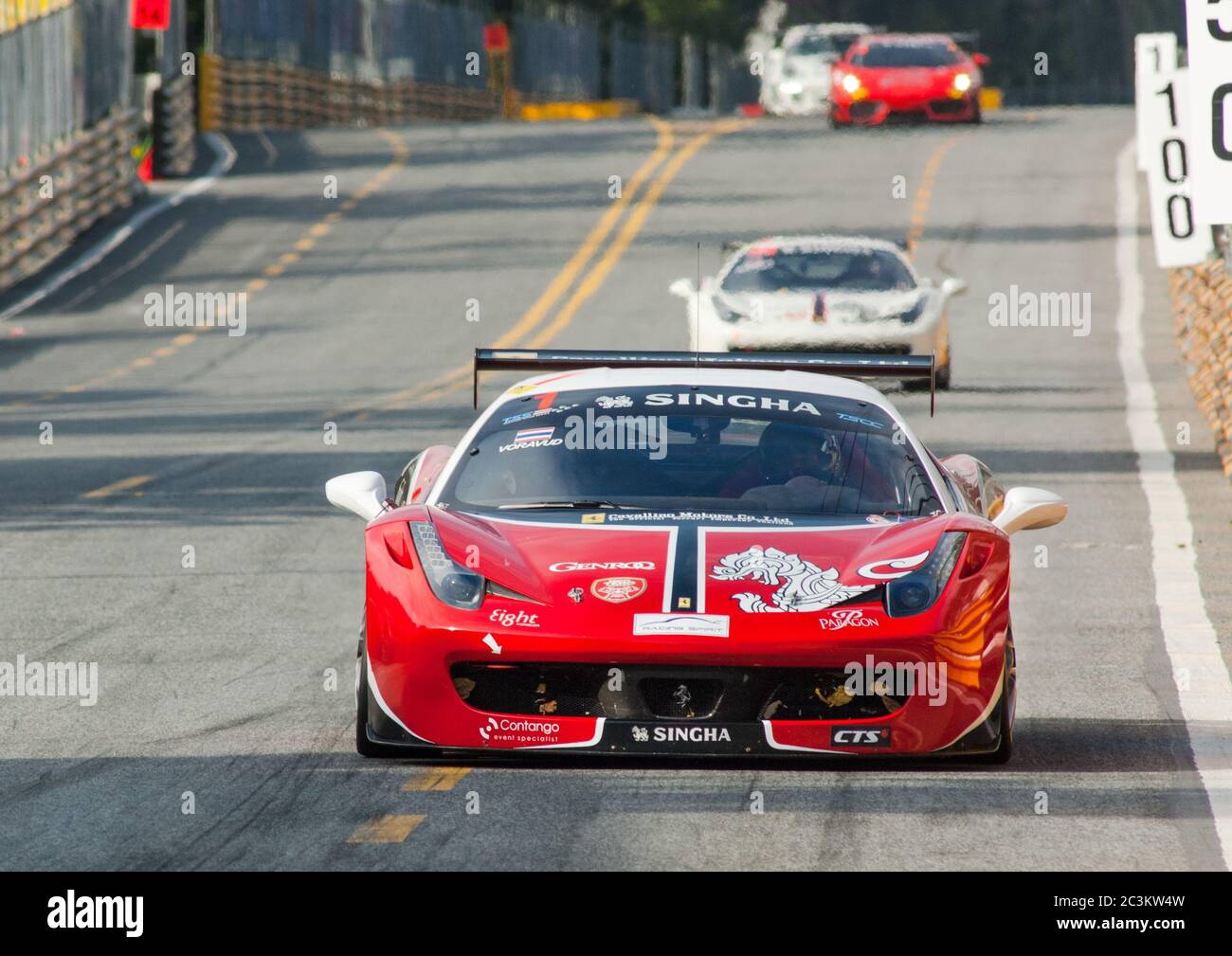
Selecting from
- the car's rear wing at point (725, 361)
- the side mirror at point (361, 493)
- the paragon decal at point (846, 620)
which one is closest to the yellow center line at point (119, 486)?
the car's rear wing at point (725, 361)

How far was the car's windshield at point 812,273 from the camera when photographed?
72.7 feet

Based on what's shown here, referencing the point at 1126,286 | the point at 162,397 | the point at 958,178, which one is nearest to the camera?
the point at 162,397

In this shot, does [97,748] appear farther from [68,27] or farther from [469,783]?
[68,27]

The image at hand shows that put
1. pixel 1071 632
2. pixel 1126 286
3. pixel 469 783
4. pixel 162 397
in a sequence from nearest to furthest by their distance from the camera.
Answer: pixel 469 783 < pixel 1071 632 < pixel 162 397 < pixel 1126 286

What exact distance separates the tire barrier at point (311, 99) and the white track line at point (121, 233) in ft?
12.7

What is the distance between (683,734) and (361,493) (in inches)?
A: 75.1

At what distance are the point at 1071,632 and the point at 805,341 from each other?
10591 millimetres

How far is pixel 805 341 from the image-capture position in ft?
69.9

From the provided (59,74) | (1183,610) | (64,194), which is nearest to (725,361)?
(1183,610)

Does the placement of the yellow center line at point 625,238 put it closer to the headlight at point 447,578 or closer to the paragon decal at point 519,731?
the headlight at point 447,578

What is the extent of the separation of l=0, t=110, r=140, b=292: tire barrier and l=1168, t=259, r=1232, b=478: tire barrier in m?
14.7

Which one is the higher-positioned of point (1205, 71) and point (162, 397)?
point (1205, 71)

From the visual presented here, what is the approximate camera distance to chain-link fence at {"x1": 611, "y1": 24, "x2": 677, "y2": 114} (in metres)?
84.1
